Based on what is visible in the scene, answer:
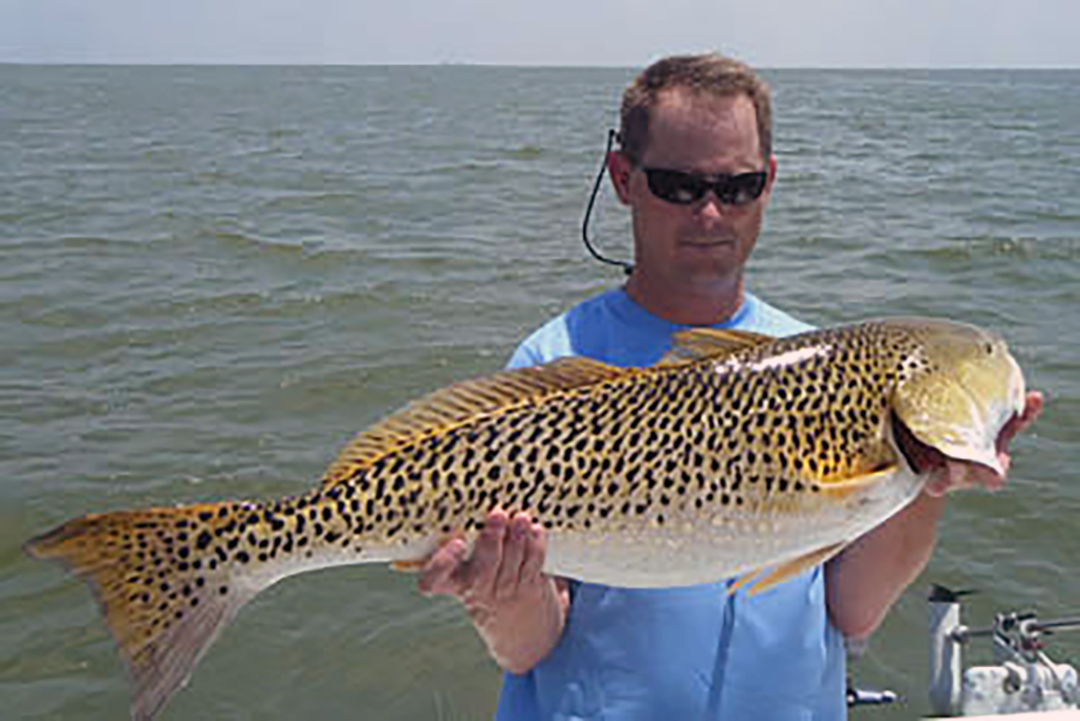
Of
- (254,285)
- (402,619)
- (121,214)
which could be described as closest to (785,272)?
(254,285)

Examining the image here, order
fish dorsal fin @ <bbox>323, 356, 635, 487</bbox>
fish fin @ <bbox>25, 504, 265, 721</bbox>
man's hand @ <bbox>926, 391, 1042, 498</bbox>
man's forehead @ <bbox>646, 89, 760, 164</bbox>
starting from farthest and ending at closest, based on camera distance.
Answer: man's forehead @ <bbox>646, 89, 760, 164</bbox>, fish dorsal fin @ <bbox>323, 356, 635, 487</bbox>, man's hand @ <bbox>926, 391, 1042, 498</bbox>, fish fin @ <bbox>25, 504, 265, 721</bbox>

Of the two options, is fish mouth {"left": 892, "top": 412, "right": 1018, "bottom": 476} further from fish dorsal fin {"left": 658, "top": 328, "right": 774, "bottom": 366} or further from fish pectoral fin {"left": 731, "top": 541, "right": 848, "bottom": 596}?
fish dorsal fin {"left": 658, "top": 328, "right": 774, "bottom": 366}

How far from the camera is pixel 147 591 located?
2529mm

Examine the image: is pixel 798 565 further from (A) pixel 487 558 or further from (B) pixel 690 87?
(B) pixel 690 87

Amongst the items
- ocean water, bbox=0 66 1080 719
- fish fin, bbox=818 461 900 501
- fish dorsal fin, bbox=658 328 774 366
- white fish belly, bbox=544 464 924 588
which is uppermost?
fish dorsal fin, bbox=658 328 774 366

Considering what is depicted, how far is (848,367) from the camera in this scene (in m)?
2.72

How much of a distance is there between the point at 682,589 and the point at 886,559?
631mm

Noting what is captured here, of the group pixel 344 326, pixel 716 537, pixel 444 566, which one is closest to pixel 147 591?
pixel 444 566

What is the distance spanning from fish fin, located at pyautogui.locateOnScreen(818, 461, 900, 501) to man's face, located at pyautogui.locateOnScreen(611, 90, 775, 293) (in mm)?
907

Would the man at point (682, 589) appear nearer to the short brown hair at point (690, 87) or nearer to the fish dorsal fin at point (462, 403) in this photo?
the short brown hair at point (690, 87)

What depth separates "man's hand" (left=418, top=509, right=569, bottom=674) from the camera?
2.57m

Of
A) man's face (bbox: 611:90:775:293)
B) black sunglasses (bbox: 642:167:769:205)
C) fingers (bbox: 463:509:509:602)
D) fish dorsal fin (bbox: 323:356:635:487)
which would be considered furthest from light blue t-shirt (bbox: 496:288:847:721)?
black sunglasses (bbox: 642:167:769:205)

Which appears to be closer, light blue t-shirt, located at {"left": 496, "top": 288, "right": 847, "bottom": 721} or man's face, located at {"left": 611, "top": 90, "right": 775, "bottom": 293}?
light blue t-shirt, located at {"left": 496, "top": 288, "right": 847, "bottom": 721}

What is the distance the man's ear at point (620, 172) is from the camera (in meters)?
3.33
